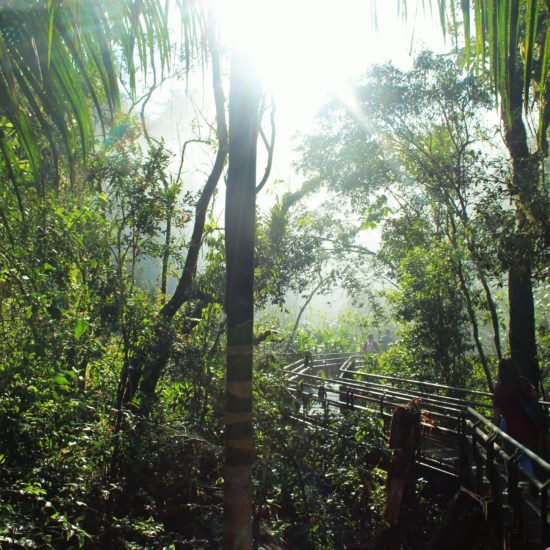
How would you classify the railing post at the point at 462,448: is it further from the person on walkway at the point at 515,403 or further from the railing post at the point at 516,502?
the railing post at the point at 516,502

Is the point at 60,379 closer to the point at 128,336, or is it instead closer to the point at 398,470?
the point at 128,336

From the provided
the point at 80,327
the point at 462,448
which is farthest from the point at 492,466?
the point at 80,327

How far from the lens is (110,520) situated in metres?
4.08

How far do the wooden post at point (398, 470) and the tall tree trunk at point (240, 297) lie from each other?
4046 mm

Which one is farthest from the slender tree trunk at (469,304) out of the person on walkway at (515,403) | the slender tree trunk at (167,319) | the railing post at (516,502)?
the railing post at (516,502)

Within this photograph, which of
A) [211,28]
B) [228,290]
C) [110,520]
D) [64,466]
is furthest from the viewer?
[110,520]

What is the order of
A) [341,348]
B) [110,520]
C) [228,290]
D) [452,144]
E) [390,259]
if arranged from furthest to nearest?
[341,348]
[390,259]
[452,144]
[110,520]
[228,290]

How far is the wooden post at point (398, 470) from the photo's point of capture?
18.8 ft

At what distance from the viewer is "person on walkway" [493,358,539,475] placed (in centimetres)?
525

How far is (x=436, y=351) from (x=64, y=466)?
11.3m

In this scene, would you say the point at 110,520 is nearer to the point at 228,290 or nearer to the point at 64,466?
the point at 64,466

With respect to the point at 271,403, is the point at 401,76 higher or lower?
higher

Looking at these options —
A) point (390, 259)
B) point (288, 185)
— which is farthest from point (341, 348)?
point (288, 185)

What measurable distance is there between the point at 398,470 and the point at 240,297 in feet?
14.7
